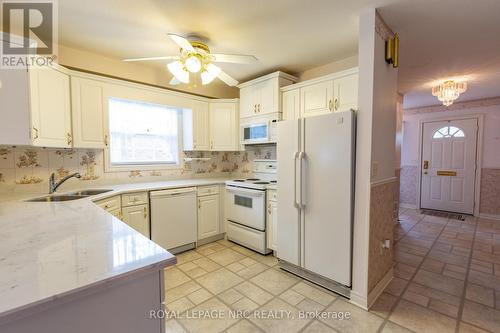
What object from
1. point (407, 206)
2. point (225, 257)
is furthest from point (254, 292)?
point (407, 206)

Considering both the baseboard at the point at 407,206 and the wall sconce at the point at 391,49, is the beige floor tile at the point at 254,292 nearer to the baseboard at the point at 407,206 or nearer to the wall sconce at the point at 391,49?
the wall sconce at the point at 391,49

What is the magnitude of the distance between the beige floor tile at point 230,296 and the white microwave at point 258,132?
197cm

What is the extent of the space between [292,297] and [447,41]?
306 cm

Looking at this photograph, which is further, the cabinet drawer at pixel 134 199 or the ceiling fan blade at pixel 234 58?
the cabinet drawer at pixel 134 199

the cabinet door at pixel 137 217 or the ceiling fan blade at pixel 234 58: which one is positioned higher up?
the ceiling fan blade at pixel 234 58

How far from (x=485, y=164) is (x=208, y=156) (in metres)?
5.61

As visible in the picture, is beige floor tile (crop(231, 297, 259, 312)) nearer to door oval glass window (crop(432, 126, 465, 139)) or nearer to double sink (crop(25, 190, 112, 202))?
double sink (crop(25, 190, 112, 202))

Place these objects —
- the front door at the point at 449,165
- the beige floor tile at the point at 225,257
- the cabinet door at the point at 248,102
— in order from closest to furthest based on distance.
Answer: the beige floor tile at the point at 225,257, the cabinet door at the point at 248,102, the front door at the point at 449,165

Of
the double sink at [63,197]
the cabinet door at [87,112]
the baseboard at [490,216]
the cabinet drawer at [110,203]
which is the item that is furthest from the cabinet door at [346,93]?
the baseboard at [490,216]

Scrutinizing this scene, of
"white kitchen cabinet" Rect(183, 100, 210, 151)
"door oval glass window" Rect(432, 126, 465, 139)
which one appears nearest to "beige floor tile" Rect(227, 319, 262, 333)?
"white kitchen cabinet" Rect(183, 100, 210, 151)

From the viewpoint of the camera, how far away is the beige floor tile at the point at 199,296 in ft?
6.97

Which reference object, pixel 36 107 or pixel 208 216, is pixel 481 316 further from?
pixel 36 107

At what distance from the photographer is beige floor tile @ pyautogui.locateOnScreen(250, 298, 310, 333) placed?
1776 mm

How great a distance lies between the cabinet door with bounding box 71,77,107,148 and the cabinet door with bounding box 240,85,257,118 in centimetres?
189
